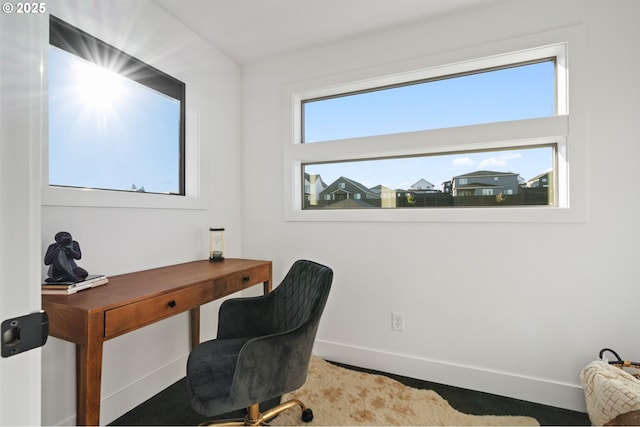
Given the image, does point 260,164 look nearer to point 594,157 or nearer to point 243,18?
point 243,18

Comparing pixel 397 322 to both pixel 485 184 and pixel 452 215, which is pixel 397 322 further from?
pixel 485 184

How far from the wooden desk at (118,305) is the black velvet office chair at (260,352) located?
0.20 meters

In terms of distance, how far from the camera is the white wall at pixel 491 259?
1754mm

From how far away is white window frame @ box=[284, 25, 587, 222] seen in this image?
1810 mm

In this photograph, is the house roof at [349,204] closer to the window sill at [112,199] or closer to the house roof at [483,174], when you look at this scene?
the house roof at [483,174]

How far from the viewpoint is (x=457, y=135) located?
208 centimetres

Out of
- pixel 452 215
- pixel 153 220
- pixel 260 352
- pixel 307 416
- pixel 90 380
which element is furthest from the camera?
pixel 452 215

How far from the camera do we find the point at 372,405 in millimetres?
1810

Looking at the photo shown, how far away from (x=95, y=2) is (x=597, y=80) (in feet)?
9.20

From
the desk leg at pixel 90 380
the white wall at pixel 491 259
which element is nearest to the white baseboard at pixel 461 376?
the white wall at pixel 491 259

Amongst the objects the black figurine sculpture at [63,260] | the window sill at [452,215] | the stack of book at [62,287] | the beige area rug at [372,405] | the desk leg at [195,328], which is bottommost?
the beige area rug at [372,405]

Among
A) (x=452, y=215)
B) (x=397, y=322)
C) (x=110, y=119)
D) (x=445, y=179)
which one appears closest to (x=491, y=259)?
(x=452, y=215)

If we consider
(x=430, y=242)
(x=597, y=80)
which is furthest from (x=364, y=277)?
(x=597, y=80)

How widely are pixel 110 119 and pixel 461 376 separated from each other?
2705 mm
